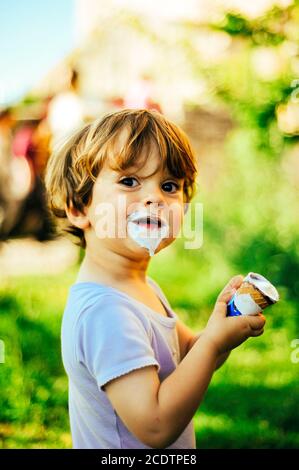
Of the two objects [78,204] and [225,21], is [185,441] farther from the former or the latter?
[225,21]

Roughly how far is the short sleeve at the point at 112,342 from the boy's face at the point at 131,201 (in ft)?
0.44

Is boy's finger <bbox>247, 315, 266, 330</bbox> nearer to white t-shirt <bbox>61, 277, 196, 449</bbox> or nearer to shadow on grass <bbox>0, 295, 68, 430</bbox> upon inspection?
white t-shirt <bbox>61, 277, 196, 449</bbox>

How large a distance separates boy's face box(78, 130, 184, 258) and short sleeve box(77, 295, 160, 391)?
13cm

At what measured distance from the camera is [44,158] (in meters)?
6.08

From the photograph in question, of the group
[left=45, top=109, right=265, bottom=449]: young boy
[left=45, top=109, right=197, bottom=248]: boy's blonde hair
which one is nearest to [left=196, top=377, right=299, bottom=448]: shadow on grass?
[left=45, top=109, right=265, bottom=449]: young boy

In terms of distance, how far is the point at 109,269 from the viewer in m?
1.45

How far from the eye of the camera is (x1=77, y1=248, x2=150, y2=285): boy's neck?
1.44 metres

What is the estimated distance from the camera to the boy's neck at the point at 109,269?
56.9 inches

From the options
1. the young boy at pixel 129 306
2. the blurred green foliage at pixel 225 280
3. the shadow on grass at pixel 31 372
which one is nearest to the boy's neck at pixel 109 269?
the young boy at pixel 129 306

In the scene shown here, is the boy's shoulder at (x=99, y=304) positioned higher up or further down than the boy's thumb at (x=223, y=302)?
higher up

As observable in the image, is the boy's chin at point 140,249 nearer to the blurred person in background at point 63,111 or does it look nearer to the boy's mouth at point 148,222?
the boy's mouth at point 148,222

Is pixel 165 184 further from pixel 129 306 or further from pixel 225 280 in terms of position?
pixel 225 280

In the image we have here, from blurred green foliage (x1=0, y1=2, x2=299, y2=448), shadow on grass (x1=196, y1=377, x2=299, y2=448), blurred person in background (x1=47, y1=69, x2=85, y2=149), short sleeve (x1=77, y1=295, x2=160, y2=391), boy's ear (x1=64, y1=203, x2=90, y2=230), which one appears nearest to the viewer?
short sleeve (x1=77, y1=295, x2=160, y2=391)
